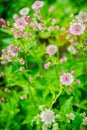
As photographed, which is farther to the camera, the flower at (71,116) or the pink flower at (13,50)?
the pink flower at (13,50)

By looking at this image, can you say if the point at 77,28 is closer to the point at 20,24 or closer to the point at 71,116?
the point at 20,24

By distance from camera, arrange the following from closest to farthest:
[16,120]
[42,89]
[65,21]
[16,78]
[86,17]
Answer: [86,17]
[16,78]
[42,89]
[16,120]
[65,21]

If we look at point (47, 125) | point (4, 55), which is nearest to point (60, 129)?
point (47, 125)

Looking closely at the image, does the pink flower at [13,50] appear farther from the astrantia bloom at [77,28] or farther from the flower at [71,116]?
the flower at [71,116]

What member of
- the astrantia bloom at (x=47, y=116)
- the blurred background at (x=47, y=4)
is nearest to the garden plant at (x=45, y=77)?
the astrantia bloom at (x=47, y=116)

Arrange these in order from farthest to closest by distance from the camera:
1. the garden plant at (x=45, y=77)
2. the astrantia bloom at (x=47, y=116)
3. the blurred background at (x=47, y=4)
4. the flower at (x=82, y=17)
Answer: the blurred background at (x=47, y=4) < the flower at (x=82, y=17) < the garden plant at (x=45, y=77) < the astrantia bloom at (x=47, y=116)

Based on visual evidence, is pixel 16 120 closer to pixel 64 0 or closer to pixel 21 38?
pixel 21 38

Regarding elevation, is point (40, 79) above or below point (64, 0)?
below

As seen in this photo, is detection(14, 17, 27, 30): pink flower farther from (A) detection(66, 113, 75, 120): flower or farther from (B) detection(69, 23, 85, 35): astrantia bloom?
(A) detection(66, 113, 75, 120): flower
